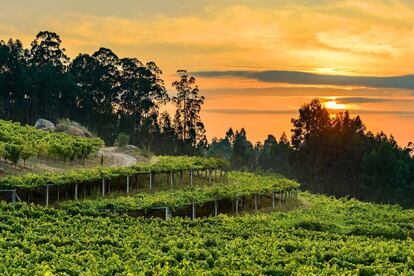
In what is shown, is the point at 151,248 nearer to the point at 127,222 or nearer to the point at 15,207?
the point at 127,222

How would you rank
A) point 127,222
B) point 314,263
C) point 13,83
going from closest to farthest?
point 314,263 < point 127,222 < point 13,83

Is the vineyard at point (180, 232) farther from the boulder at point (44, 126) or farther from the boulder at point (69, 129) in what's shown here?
the boulder at point (44, 126)

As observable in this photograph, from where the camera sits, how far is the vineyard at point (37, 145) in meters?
48.2

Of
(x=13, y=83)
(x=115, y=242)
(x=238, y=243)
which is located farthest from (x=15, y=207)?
(x=13, y=83)

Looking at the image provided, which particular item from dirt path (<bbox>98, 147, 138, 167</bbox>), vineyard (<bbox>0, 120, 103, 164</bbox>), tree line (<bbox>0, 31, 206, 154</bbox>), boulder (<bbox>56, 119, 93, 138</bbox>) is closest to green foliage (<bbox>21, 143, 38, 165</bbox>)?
vineyard (<bbox>0, 120, 103, 164</bbox>)

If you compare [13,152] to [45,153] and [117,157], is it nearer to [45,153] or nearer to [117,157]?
[45,153]

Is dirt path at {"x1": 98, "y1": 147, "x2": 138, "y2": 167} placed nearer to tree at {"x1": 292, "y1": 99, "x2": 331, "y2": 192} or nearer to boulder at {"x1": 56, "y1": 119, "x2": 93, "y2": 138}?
boulder at {"x1": 56, "y1": 119, "x2": 93, "y2": 138}

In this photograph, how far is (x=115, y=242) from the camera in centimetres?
2622

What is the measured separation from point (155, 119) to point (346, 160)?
38.0 metres

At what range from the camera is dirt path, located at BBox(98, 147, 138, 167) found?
63.4m

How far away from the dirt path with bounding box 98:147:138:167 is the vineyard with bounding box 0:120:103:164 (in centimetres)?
219

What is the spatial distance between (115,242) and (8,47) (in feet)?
265

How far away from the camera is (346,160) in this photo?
96.1m

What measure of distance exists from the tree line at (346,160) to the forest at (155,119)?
0.15m
